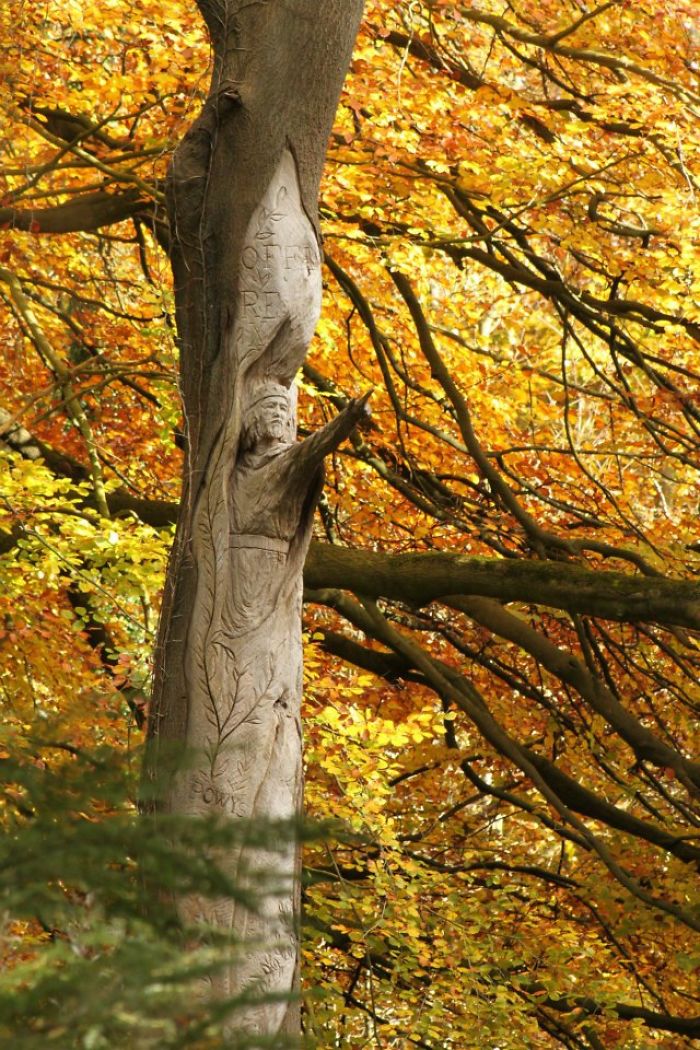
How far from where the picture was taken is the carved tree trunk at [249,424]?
3205mm

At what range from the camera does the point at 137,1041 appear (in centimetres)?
119

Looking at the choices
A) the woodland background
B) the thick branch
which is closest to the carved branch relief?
the woodland background

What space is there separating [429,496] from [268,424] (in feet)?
14.1

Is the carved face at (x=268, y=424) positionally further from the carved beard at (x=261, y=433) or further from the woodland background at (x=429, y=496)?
the woodland background at (x=429, y=496)

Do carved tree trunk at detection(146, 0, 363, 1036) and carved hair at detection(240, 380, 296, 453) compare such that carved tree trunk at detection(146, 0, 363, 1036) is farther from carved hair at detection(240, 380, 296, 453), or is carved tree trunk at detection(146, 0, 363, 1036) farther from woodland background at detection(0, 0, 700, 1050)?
woodland background at detection(0, 0, 700, 1050)

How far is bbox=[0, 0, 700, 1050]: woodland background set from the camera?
575cm

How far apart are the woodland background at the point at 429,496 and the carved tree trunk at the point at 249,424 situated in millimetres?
1074

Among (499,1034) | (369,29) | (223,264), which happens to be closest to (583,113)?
(369,29)

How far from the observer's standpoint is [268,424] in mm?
3467

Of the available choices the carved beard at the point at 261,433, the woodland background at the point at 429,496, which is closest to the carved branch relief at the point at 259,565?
the carved beard at the point at 261,433

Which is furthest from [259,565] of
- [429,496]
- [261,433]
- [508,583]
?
[429,496]

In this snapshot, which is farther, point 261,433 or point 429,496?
point 429,496

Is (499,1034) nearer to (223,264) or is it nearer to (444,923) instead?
(444,923)

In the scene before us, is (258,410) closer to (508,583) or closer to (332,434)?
(332,434)
